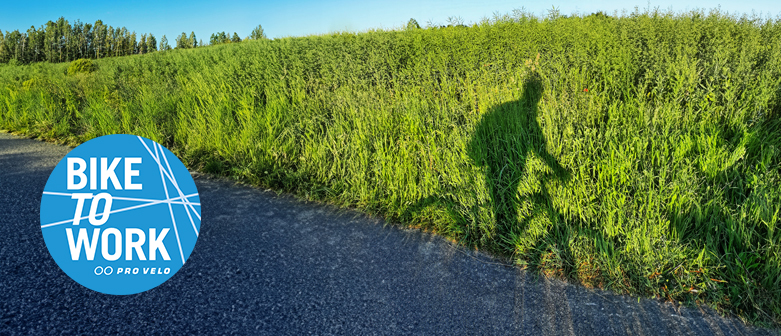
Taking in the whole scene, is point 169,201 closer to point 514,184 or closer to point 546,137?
point 514,184

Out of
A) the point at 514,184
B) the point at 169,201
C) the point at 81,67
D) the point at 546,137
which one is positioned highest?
the point at 81,67

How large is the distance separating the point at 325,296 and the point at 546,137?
2403 millimetres

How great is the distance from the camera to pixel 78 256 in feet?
10.2

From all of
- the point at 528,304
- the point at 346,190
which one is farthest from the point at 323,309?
the point at 346,190

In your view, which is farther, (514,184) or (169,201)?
(169,201)

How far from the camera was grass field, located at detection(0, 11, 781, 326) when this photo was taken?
9.61 ft

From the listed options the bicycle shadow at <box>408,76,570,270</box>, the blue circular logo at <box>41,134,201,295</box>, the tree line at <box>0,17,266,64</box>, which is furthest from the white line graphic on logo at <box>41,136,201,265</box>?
the tree line at <box>0,17,266,64</box>

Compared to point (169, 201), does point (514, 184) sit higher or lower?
higher

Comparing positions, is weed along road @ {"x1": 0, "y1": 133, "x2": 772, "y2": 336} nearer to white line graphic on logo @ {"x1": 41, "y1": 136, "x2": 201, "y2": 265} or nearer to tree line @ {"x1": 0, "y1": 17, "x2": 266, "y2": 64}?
white line graphic on logo @ {"x1": 41, "y1": 136, "x2": 201, "y2": 265}

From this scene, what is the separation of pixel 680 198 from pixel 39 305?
4.32 m

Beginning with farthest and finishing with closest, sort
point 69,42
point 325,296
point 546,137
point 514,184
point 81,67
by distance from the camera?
point 69,42, point 81,67, point 546,137, point 514,184, point 325,296

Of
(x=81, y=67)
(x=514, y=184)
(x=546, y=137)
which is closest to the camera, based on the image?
(x=514, y=184)

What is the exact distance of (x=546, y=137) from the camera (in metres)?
3.75

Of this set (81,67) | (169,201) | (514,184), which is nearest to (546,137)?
(514,184)
